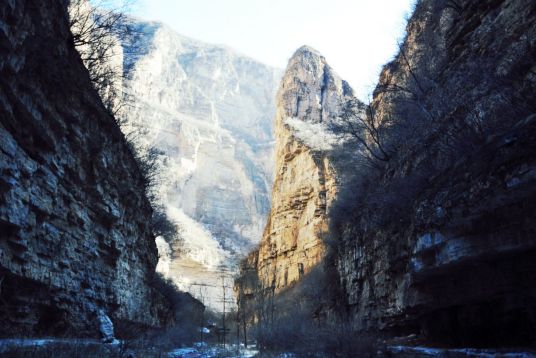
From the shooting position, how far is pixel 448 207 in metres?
7.83

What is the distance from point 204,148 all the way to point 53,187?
111 meters

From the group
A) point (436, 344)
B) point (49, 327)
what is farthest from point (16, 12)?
point (436, 344)

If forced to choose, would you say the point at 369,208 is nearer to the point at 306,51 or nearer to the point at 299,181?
the point at 299,181

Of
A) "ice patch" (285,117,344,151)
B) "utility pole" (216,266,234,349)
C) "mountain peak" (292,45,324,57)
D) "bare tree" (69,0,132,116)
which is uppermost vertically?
"mountain peak" (292,45,324,57)

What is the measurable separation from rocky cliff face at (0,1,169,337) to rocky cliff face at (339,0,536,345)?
815cm

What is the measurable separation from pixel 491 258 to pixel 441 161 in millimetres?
3579

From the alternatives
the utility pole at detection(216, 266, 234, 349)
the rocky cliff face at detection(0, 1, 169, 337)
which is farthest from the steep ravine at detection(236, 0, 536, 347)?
the utility pole at detection(216, 266, 234, 349)

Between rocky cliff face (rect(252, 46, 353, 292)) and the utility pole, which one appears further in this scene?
rocky cliff face (rect(252, 46, 353, 292))

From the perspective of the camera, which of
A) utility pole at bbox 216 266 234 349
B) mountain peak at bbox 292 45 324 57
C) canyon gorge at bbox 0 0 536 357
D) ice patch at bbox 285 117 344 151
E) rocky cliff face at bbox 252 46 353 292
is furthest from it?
mountain peak at bbox 292 45 324 57

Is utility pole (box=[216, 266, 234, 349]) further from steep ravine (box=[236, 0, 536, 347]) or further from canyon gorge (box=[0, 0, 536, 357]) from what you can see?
steep ravine (box=[236, 0, 536, 347])

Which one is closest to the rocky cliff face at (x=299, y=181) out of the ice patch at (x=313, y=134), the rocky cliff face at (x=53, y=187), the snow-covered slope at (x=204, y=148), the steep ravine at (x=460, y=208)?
the ice patch at (x=313, y=134)

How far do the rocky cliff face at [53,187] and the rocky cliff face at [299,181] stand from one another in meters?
23.6

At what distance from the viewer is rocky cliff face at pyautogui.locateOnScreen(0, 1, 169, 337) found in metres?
7.78

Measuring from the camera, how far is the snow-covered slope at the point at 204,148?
283 feet
